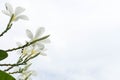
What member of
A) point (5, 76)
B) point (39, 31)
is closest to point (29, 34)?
point (39, 31)

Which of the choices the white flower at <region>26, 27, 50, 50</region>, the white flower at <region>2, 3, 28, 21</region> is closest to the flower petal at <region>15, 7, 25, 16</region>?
the white flower at <region>2, 3, 28, 21</region>

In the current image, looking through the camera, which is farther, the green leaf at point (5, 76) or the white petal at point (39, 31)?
the white petal at point (39, 31)

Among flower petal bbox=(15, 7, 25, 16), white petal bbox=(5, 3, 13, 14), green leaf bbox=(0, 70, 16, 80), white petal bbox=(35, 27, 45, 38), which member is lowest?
green leaf bbox=(0, 70, 16, 80)

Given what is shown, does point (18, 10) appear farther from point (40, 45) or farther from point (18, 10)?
point (40, 45)

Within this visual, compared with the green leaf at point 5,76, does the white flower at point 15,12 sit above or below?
above

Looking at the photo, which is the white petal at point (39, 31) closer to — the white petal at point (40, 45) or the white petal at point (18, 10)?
the white petal at point (40, 45)

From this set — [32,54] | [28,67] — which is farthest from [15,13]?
[28,67]

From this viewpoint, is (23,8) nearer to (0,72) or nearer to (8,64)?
(8,64)

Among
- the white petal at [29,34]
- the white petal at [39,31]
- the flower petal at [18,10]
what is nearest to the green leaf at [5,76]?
the white petal at [29,34]

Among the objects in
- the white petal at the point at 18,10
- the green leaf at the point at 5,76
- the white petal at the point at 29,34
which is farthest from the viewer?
the white petal at the point at 18,10

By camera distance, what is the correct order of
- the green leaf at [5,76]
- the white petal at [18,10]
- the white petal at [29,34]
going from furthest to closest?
the white petal at [18,10], the white petal at [29,34], the green leaf at [5,76]

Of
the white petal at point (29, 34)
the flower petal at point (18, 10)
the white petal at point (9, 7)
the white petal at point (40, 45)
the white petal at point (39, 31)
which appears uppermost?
the flower petal at point (18, 10)

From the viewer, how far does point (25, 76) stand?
13.0ft

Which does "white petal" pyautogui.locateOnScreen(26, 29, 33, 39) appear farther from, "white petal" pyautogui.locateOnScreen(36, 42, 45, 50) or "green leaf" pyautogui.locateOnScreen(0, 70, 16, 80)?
"green leaf" pyautogui.locateOnScreen(0, 70, 16, 80)
